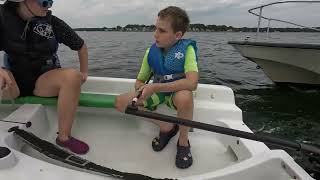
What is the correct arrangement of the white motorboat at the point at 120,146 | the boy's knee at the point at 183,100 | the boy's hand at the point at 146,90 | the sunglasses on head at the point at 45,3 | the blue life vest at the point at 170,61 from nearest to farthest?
1. the white motorboat at the point at 120,146
2. the boy's hand at the point at 146,90
3. the boy's knee at the point at 183,100
4. the sunglasses on head at the point at 45,3
5. the blue life vest at the point at 170,61

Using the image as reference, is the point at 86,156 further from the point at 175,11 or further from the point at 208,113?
the point at 175,11

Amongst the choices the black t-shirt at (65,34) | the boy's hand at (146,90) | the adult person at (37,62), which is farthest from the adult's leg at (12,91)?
the boy's hand at (146,90)

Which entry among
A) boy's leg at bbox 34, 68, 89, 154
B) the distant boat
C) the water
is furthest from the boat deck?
the distant boat

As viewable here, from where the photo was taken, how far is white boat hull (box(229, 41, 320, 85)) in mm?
6902

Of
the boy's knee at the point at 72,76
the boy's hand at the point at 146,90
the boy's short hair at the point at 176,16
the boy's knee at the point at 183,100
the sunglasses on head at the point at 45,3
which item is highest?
the sunglasses on head at the point at 45,3

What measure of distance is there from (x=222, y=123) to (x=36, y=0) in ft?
5.26

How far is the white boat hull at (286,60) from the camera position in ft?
22.6

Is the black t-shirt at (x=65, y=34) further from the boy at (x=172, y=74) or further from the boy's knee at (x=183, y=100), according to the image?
the boy's knee at (x=183, y=100)

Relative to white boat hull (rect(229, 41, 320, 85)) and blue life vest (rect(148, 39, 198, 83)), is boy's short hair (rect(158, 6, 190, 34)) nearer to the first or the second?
blue life vest (rect(148, 39, 198, 83))

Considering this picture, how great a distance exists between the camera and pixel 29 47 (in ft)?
8.86

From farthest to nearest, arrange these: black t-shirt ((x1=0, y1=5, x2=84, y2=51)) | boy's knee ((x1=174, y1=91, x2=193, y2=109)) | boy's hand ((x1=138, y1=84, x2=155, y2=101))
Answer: black t-shirt ((x1=0, y1=5, x2=84, y2=51))
boy's knee ((x1=174, y1=91, x2=193, y2=109))
boy's hand ((x1=138, y1=84, x2=155, y2=101))

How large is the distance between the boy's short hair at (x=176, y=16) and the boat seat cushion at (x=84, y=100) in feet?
2.38

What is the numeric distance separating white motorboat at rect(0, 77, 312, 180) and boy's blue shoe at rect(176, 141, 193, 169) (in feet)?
0.13

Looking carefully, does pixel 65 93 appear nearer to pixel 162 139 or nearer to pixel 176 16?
pixel 162 139
